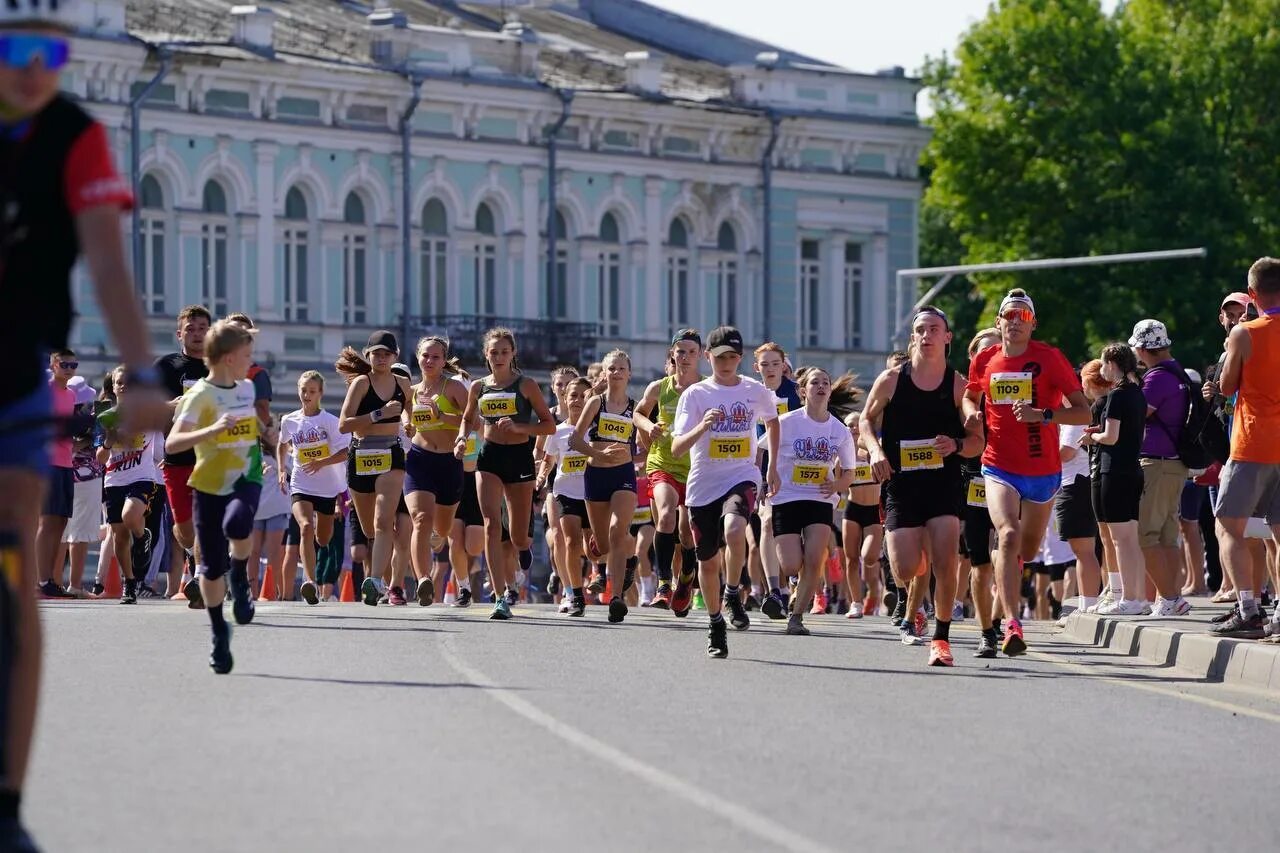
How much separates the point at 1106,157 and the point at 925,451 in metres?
48.5

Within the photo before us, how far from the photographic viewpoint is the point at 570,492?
23.7 m

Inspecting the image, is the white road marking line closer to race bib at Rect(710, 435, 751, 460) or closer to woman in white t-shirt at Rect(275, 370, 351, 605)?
race bib at Rect(710, 435, 751, 460)

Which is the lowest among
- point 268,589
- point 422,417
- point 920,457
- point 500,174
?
point 268,589

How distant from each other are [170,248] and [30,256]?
4649 centimetres

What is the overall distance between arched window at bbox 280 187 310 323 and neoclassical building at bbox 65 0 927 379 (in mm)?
41

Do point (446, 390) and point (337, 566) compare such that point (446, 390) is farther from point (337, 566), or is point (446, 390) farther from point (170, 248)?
point (170, 248)

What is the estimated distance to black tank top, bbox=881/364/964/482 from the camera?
56.7 ft

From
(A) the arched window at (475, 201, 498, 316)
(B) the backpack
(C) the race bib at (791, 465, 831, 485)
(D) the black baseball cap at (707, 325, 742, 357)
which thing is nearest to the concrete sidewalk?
(B) the backpack

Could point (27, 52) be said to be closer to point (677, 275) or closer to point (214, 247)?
point (214, 247)

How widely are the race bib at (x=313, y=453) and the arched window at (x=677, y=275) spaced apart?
37.9 meters

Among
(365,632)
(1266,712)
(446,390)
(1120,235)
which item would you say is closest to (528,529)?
(446,390)

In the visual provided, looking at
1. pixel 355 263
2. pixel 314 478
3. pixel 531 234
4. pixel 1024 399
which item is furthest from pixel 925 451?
pixel 531 234

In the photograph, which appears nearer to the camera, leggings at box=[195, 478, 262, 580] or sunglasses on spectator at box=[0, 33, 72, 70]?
sunglasses on spectator at box=[0, 33, 72, 70]

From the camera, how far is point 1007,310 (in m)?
17.8
